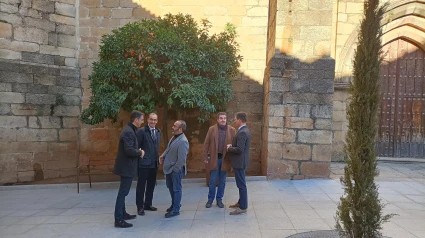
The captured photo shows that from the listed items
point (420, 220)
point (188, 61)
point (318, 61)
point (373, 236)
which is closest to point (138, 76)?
point (188, 61)

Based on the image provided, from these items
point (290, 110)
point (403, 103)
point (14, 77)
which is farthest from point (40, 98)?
point (403, 103)

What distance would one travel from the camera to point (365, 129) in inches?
106

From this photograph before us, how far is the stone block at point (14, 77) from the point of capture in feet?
23.3

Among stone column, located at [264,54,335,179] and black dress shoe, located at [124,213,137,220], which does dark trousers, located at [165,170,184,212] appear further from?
stone column, located at [264,54,335,179]

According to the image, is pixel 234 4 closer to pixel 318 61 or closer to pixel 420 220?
pixel 318 61

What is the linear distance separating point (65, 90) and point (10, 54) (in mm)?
1435

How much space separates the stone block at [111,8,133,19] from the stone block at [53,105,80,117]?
8.93 feet

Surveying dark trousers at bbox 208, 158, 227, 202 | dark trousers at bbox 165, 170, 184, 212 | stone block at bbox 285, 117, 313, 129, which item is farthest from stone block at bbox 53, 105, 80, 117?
stone block at bbox 285, 117, 313, 129

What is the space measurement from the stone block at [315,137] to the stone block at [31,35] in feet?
21.6

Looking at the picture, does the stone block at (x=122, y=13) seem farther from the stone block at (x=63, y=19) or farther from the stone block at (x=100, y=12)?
the stone block at (x=63, y=19)

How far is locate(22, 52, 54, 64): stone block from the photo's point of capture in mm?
7395

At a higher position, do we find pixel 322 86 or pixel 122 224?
pixel 322 86

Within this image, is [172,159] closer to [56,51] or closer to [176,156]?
[176,156]

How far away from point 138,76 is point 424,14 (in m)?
7.60
